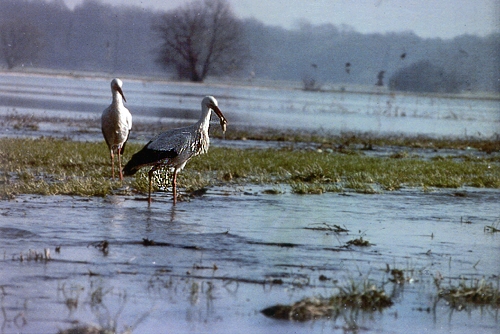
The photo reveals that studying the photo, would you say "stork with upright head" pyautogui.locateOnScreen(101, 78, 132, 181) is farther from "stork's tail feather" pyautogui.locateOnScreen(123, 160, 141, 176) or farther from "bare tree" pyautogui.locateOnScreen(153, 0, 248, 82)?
"bare tree" pyautogui.locateOnScreen(153, 0, 248, 82)

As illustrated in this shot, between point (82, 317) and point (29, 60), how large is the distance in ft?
185

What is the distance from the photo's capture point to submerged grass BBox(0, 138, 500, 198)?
42.5ft

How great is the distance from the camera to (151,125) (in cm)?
2738

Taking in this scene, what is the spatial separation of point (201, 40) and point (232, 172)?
46.3m

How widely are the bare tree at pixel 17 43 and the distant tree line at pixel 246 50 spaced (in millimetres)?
88

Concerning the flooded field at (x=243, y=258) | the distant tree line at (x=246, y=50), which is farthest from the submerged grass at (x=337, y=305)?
the distant tree line at (x=246, y=50)

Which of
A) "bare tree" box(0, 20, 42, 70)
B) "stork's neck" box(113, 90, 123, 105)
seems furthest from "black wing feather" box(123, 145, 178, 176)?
"bare tree" box(0, 20, 42, 70)

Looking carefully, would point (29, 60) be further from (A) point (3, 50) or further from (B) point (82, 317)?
(B) point (82, 317)

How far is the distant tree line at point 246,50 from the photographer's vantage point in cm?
6322

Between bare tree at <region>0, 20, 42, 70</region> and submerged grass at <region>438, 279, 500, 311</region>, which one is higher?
bare tree at <region>0, 20, 42, 70</region>

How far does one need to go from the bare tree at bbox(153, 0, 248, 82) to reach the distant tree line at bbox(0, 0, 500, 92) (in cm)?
14

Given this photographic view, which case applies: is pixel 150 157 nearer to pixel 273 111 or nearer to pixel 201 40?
pixel 273 111

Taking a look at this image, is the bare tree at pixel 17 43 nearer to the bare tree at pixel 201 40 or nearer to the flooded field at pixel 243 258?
the bare tree at pixel 201 40

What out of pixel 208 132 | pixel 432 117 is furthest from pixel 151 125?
pixel 432 117
